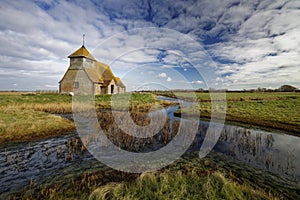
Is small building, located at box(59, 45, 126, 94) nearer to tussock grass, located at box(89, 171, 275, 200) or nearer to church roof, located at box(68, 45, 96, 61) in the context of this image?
church roof, located at box(68, 45, 96, 61)

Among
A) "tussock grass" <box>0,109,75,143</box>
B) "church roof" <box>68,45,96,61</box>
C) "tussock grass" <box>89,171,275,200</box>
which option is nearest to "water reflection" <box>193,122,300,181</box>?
"tussock grass" <box>89,171,275,200</box>

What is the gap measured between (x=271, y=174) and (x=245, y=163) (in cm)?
143

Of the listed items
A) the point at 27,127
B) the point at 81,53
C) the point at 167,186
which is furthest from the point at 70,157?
the point at 81,53

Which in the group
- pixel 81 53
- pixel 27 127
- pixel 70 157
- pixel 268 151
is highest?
pixel 81 53

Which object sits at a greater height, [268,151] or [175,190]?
[175,190]

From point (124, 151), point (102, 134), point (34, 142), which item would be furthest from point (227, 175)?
point (34, 142)

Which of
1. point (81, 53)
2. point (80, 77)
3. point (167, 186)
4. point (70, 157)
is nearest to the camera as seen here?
point (167, 186)

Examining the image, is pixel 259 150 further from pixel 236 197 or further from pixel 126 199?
pixel 126 199

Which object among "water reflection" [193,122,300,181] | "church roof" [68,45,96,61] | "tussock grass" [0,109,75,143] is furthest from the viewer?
"church roof" [68,45,96,61]

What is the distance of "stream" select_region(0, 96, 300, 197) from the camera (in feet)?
24.9

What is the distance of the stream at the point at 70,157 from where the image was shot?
298 inches

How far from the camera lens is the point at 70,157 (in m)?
9.46

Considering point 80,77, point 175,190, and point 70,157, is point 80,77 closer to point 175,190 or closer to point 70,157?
point 70,157

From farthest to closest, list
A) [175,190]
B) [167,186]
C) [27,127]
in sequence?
1. [27,127]
2. [167,186]
3. [175,190]
